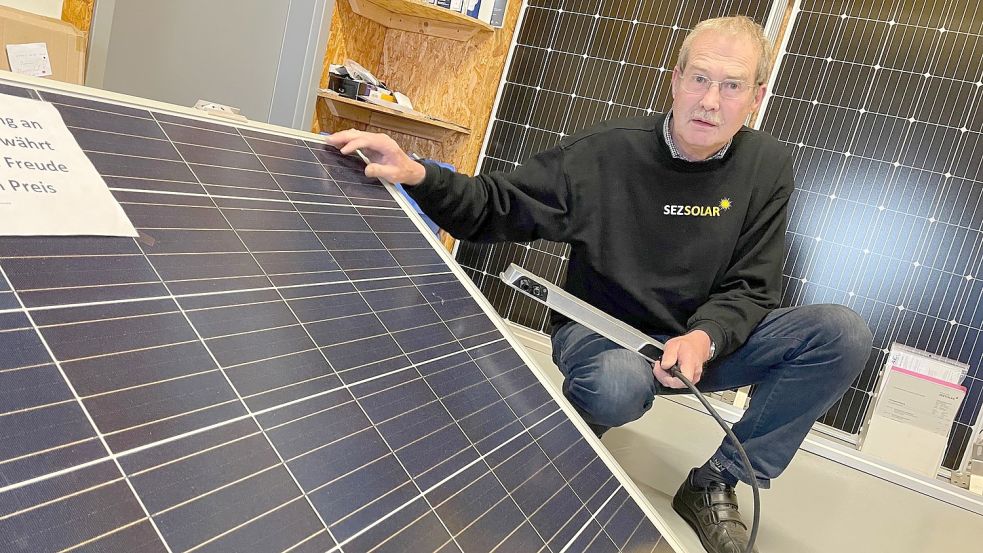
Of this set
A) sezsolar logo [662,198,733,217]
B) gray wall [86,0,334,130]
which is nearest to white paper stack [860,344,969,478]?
sezsolar logo [662,198,733,217]

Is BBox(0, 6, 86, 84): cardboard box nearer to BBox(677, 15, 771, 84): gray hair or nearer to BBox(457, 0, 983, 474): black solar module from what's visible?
BBox(677, 15, 771, 84): gray hair

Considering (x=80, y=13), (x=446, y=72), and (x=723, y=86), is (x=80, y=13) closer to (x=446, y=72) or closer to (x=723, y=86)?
(x=446, y=72)

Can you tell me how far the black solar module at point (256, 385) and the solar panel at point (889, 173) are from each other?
8.29ft

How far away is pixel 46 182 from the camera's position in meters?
0.81

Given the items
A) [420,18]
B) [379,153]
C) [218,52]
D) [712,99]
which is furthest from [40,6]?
[712,99]

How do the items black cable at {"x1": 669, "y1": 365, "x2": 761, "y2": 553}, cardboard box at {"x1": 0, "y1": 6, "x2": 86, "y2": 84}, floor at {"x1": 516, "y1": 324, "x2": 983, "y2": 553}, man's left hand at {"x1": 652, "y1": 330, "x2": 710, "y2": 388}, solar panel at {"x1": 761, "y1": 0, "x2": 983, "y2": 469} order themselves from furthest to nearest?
solar panel at {"x1": 761, "y1": 0, "x2": 983, "y2": 469}
floor at {"x1": 516, "y1": 324, "x2": 983, "y2": 553}
cardboard box at {"x1": 0, "y1": 6, "x2": 86, "y2": 84}
man's left hand at {"x1": 652, "y1": 330, "x2": 710, "y2": 388}
black cable at {"x1": 669, "y1": 365, "x2": 761, "y2": 553}

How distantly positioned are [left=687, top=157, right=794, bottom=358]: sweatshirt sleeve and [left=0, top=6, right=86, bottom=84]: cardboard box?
6.96 feet

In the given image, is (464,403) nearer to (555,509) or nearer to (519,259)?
(555,509)

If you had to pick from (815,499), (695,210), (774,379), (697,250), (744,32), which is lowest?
(815,499)

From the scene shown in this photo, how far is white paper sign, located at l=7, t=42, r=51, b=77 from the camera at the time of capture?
88.4 inches

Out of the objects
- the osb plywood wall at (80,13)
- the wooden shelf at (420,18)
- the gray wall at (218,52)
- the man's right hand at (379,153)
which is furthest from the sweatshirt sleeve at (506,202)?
the wooden shelf at (420,18)

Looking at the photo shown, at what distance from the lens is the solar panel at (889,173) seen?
3.13m

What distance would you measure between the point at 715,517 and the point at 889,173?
83.1 inches

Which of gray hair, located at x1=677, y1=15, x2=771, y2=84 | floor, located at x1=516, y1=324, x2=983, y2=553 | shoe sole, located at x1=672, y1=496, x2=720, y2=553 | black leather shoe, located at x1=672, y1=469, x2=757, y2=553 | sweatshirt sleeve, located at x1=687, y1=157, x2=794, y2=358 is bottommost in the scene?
floor, located at x1=516, y1=324, x2=983, y2=553
